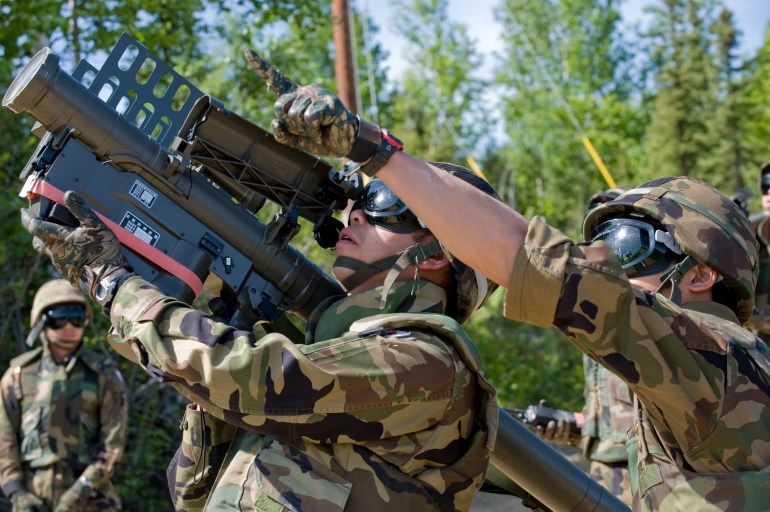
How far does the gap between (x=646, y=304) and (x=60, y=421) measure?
20.2 feet

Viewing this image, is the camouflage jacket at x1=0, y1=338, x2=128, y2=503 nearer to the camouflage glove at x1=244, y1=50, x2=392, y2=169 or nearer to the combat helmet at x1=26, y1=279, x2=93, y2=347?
the combat helmet at x1=26, y1=279, x2=93, y2=347

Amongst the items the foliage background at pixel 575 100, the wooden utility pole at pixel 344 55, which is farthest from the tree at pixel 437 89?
the wooden utility pole at pixel 344 55

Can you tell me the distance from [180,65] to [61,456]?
16.0ft

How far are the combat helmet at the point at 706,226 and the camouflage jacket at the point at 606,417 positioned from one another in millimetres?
2805

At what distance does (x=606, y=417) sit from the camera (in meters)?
6.16

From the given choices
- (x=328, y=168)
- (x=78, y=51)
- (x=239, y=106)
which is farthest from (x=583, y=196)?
(x=328, y=168)

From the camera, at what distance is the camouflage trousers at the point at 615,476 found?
19.7ft

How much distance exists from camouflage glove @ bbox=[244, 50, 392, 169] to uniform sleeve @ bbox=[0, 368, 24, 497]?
5.74 m

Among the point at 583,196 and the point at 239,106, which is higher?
the point at 583,196

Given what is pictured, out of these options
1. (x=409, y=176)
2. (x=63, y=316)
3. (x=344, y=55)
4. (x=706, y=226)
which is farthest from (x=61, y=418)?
(x=344, y=55)

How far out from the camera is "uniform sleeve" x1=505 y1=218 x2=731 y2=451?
8.41 feet

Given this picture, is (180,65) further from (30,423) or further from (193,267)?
(193,267)

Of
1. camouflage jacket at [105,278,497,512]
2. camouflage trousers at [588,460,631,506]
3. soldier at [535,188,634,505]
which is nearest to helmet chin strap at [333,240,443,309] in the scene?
camouflage jacket at [105,278,497,512]

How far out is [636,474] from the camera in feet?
10.8
